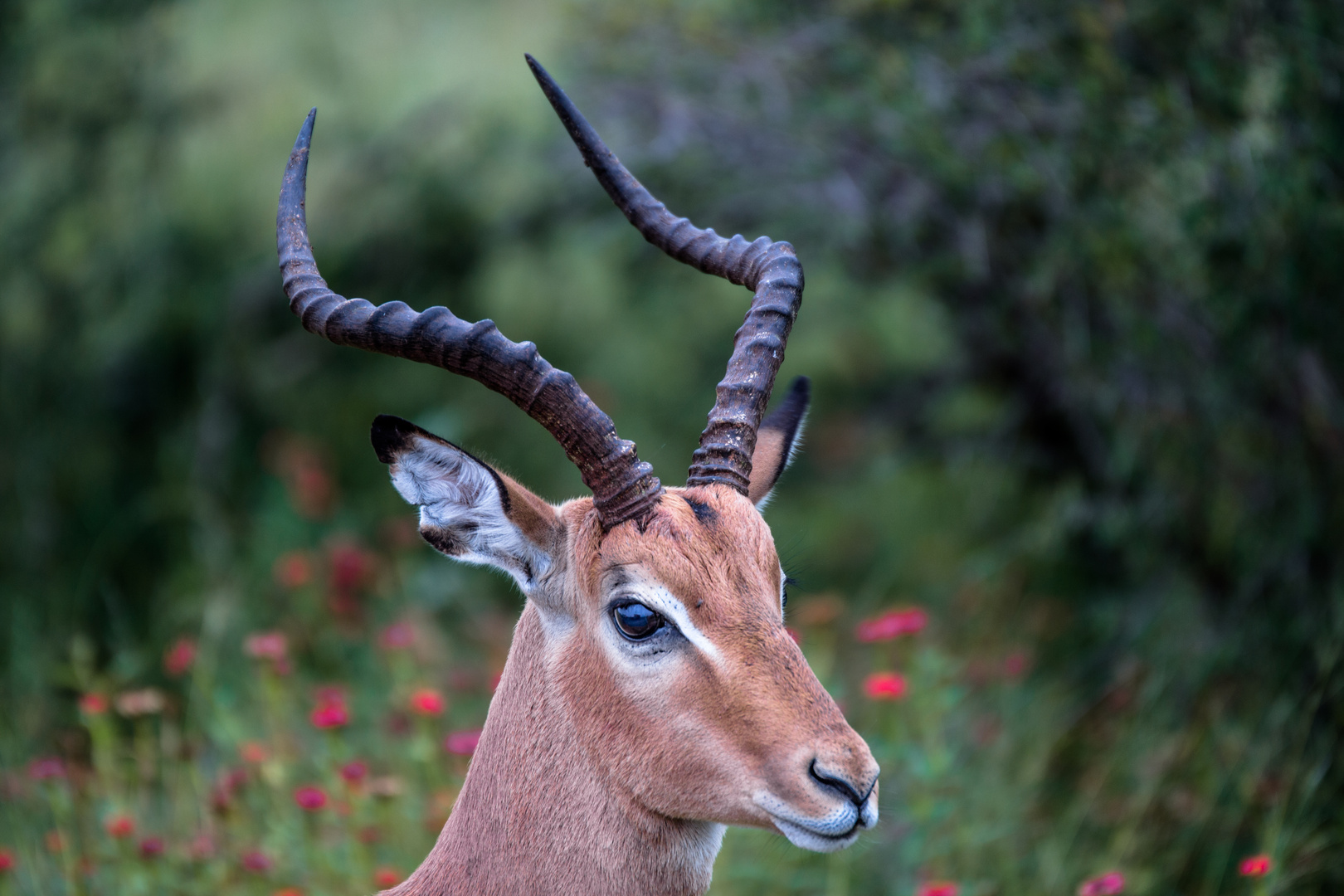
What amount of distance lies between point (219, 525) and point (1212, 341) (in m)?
6.69

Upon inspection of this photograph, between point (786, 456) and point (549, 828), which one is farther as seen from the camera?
point (786, 456)

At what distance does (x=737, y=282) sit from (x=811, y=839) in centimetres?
192

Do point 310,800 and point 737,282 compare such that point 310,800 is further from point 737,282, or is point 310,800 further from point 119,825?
point 737,282

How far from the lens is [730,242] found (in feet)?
13.0

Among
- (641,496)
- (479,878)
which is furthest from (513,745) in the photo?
(641,496)

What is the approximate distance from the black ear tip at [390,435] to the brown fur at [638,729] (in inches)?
14.8

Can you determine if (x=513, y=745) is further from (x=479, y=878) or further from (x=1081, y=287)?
(x=1081, y=287)

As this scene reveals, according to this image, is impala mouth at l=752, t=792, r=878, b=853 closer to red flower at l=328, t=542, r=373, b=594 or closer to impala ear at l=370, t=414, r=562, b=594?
impala ear at l=370, t=414, r=562, b=594

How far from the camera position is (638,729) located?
3336 mm

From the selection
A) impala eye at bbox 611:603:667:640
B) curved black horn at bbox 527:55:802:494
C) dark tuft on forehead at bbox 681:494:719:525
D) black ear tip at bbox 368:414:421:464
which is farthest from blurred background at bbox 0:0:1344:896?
black ear tip at bbox 368:414:421:464

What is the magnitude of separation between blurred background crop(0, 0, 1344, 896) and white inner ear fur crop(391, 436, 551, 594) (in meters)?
1.10

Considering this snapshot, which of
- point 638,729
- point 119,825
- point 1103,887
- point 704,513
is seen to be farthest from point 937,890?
point 119,825

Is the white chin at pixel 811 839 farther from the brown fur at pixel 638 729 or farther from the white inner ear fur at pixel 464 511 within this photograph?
the white inner ear fur at pixel 464 511

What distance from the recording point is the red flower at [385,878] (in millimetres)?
4496
